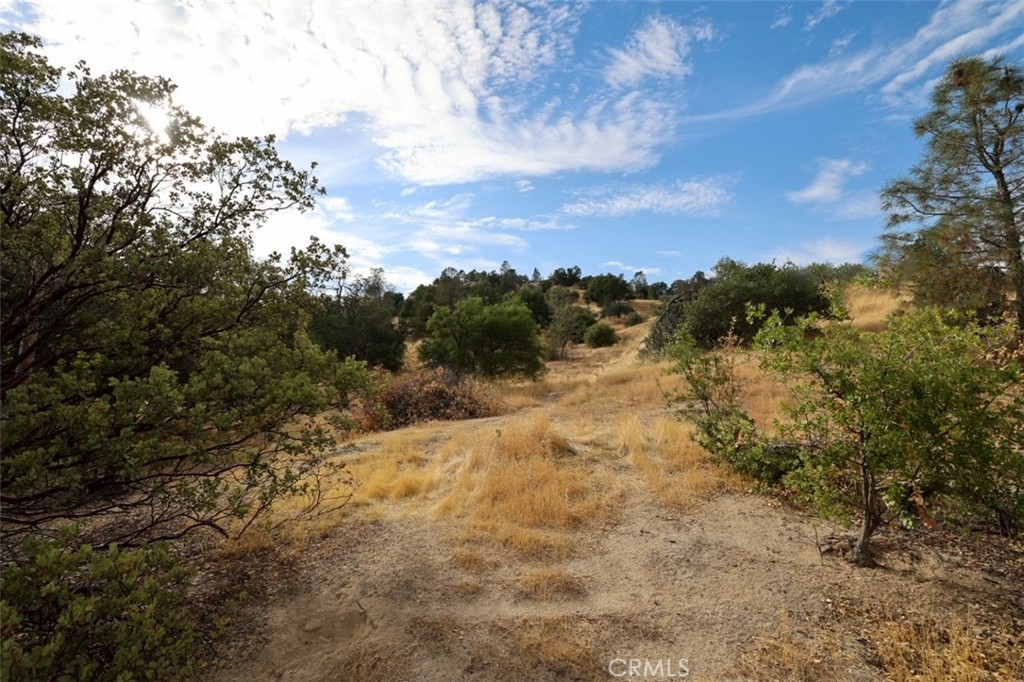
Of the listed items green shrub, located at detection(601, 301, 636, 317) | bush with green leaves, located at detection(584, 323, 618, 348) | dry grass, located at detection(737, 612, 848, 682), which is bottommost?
dry grass, located at detection(737, 612, 848, 682)

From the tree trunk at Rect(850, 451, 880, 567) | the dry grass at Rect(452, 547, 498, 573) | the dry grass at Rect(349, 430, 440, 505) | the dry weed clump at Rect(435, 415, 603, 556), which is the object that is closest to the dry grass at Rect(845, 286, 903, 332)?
the dry weed clump at Rect(435, 415, 603, 556)

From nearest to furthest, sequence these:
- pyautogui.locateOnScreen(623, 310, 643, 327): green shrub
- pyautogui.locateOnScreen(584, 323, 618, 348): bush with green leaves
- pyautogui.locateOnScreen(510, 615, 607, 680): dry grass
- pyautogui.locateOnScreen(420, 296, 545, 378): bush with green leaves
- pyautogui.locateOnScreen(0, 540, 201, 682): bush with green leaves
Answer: pyautogui.locateOnScreen(0, 540, 201, 682): bush with green leaves
pyautogui.locateOnScreen(510, 615, 607, 680): dry grass
pyautogui.locateOnScreen(420, 296, 545, 378): bush with green leaves
pyautogui.locateOnScreen(584, 323, 618, 348): bush with green leaves
pyautogui.locateOnScreen(623, 310, 643, 327): green shrub

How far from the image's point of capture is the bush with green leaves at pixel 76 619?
7.16 ft

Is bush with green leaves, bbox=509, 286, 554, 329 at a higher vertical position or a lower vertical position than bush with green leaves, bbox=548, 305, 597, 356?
higher

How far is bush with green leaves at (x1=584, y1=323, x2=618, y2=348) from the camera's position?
3709 cm

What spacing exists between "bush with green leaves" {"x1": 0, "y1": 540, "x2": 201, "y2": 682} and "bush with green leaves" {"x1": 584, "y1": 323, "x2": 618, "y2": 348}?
35245mm

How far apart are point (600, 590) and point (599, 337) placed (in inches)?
1318

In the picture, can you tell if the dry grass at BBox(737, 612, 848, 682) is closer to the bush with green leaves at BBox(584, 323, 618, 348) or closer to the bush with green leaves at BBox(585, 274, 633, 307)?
the bush with green leaves at BBox(584, 323, 618, 348)

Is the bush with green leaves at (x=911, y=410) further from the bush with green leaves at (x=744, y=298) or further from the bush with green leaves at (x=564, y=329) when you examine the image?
the bush with green leaves at (x=564, y=329)

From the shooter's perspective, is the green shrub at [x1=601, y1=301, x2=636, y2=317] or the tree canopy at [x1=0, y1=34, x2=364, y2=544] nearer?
the tree canopy at [x1=0, y1=34, x2=364, y2=544]

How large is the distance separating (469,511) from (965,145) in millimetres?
17368

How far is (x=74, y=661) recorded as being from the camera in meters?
2.44

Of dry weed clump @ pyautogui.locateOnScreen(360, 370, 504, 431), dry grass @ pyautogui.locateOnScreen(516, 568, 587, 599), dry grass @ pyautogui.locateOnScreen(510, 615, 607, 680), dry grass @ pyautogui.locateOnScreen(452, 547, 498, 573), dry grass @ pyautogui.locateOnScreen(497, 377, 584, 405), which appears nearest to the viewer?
dry grass @ pyautogui.locateOnScreen(510, 615, 607, 680)

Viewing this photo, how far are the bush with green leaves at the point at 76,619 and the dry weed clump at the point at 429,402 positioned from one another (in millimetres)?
9821
